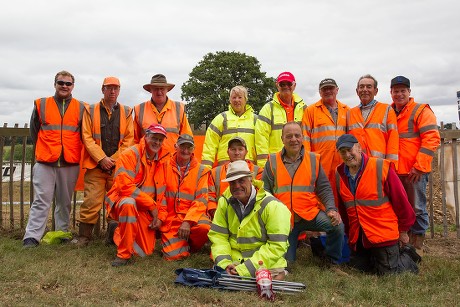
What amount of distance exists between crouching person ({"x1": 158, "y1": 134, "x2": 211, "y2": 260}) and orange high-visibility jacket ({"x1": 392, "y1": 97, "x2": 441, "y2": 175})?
2.78m

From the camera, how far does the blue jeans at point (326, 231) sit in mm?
5352

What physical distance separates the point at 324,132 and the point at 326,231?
4.75ft

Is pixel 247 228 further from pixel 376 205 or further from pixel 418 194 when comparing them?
pixel 418 194

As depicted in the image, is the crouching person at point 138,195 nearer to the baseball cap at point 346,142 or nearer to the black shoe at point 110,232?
the black shoe at point 110,232

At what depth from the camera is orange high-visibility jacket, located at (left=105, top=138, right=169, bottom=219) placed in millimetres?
5754

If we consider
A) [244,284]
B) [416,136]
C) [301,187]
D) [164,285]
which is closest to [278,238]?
[244,284]

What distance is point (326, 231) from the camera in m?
5.42

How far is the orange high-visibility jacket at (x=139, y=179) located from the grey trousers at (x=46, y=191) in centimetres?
116

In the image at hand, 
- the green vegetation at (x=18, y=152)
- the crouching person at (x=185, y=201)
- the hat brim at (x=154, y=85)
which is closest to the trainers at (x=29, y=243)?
the green vegetation at (x=18, y=152)

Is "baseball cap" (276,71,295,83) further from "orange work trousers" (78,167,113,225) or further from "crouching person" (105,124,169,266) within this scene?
"orange work trousers" (78,167,113,225)

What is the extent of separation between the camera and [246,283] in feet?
14.7

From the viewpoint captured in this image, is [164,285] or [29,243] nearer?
[164,285]

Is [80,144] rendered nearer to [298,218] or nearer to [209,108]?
[298,218]

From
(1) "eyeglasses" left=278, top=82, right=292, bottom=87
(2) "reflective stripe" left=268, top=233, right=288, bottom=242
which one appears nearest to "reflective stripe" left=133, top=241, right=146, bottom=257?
(2) "reflective stripe" left=268, top=233, right=288, bottom=242
